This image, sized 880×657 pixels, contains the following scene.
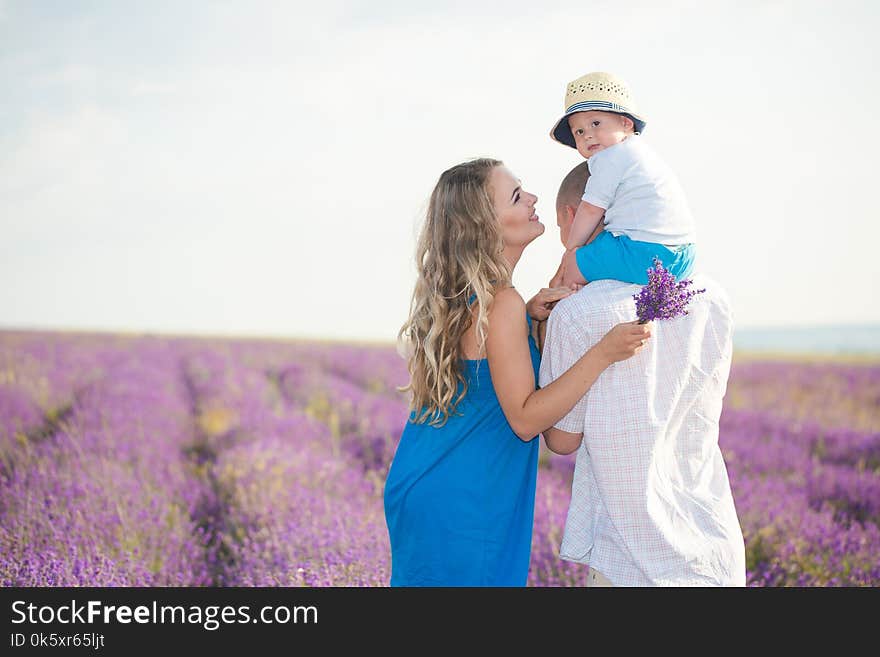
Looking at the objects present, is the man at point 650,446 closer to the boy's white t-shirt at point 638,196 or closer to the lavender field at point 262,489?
the boy's white t-shirt at point 638,196

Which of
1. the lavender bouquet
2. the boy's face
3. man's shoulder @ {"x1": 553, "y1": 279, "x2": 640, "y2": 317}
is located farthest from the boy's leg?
the boy's face

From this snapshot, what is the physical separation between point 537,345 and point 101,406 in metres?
5.67

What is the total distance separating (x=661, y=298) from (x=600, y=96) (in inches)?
31.3

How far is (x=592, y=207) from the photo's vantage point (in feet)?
7.26

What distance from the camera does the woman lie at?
2.17m

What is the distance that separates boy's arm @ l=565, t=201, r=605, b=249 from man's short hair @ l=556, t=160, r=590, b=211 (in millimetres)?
176

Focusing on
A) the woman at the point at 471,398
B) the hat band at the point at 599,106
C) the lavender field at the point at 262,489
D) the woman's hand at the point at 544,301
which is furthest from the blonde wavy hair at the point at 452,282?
the lavender field at the point at 262,489

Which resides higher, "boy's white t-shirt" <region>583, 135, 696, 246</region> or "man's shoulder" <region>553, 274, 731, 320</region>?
"boy's white t-shirt" <region>583, 135, 696, 246</region>

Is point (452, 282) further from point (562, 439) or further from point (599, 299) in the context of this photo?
point (562, 439)

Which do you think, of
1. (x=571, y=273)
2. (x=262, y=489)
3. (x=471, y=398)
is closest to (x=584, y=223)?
(x=571, y=273)

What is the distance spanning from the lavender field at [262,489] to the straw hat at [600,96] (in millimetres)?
2062

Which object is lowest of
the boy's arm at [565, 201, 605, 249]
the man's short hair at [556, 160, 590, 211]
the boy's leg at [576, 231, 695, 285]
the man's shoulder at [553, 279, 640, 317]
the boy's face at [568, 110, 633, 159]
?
the man's shoulder at [553, 279, 640, 317]

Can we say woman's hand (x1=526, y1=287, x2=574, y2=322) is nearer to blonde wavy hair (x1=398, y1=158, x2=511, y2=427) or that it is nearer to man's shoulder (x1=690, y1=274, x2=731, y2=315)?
blonde wavy hair (x1=398, y1=158, x2=511, y2=427)

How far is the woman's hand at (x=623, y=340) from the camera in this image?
1.94 meters
